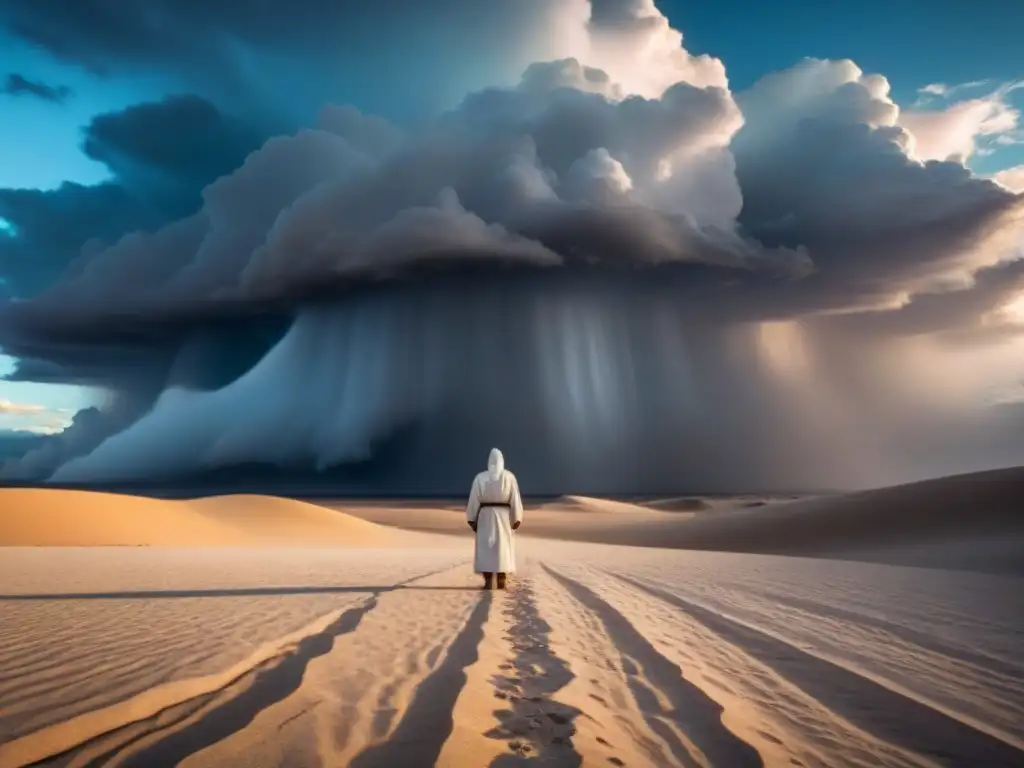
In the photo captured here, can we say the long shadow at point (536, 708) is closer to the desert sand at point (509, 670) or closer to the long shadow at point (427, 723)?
the desert sand at point (509, 670)

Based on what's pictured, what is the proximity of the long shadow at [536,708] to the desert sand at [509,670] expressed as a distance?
0.9 inches

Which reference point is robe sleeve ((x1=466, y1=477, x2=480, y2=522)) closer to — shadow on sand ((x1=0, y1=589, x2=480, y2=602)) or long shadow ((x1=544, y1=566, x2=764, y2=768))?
shadow on sand ((x1=0, y1=589, x2=480, y2=602))

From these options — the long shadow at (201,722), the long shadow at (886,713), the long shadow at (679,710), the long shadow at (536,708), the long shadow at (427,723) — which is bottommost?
the long shadow at (886,713)

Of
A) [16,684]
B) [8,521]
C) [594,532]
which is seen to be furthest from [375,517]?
[16,684]

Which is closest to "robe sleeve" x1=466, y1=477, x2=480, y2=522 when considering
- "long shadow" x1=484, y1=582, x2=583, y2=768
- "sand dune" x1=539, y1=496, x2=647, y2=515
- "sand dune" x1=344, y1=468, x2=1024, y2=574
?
"long shadow" x1=484, y1=582, x2=583, y2=768

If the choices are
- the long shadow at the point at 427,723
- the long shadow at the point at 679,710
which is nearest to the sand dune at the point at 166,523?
the long shadow at the point at 427,723

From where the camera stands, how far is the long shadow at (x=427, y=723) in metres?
3.41

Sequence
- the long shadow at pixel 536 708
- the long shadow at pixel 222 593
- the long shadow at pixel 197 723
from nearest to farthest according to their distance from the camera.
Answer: the long shadow at pixel 197 723 → the long shadow at pixel 536 708 → the long shadow at pixel 222 593

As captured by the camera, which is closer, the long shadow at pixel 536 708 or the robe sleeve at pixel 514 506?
the long shadow at pixel 536 708

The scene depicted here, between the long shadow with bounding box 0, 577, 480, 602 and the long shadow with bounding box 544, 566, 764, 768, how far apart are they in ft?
15.3

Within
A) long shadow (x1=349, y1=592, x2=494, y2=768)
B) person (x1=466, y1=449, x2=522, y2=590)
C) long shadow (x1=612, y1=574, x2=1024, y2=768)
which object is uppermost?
person (x1=466, y1=449, x2=522, y2=590)

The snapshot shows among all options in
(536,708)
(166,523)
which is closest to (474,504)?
(536,708)

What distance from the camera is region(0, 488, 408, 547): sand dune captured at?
82.1 ft

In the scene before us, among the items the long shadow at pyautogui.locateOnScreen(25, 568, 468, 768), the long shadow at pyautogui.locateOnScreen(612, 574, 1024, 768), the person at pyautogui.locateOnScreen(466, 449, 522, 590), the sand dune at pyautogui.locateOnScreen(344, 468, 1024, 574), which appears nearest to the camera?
the long shadow at pyautogui.locateOnScreen(25, 568, 468, 768)
